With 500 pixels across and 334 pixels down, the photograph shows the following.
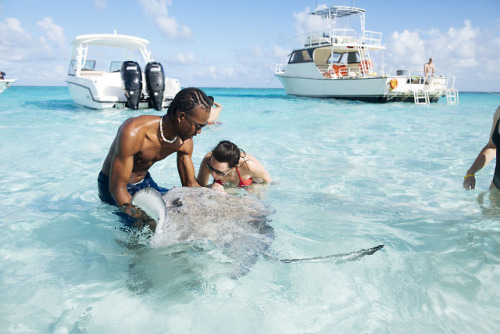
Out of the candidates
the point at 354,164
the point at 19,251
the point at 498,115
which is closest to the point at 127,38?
the point at 354,164

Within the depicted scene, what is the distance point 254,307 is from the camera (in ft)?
7.64

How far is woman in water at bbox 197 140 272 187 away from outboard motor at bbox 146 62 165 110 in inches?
411

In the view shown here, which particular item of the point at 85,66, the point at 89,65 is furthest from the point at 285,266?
the point at 89,65

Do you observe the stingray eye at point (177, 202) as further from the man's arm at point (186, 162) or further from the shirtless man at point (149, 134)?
the man's arm at point (186, 162)

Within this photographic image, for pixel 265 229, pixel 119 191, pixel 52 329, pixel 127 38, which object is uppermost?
pixel 127 38

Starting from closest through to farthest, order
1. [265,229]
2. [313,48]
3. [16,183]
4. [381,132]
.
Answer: [265,229], [16,183], [381,132], [313,48]

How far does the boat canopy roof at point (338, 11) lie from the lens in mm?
20703

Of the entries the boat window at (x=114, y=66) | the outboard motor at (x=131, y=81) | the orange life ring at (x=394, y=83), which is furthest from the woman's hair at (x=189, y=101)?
the orange life ring at (x=394, y=83)

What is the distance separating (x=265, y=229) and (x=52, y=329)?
1620 mm

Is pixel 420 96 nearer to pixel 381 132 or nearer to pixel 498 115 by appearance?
pixel 381 132

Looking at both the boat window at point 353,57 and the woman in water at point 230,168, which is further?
the boat window at point 353,57

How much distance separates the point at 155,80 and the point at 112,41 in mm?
3876

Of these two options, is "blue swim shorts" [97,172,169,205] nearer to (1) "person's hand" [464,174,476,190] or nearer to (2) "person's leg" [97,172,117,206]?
(2) "person's leg" [97,172,117,206]

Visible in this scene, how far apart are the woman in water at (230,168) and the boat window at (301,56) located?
64.9 feet
